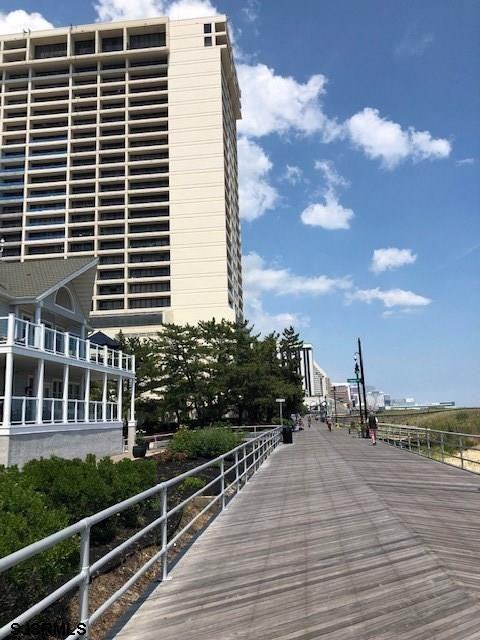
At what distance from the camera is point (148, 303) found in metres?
79.7

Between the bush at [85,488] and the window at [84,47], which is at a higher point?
the window at [84,47]

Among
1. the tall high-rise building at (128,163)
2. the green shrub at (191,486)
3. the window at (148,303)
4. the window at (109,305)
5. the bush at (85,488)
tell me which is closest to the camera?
the bush at (85,488)

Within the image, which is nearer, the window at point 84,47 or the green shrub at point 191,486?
the green shrub at point 191,486

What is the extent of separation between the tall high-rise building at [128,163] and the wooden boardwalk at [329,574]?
68.7 m

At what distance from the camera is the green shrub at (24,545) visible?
4.40m

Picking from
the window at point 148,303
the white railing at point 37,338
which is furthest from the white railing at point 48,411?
the window at point 148,303

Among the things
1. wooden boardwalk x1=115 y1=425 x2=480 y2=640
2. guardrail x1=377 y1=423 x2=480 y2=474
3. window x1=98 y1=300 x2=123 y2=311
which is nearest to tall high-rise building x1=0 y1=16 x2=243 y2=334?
window x1=98 y1=300 x2=123 y2=311

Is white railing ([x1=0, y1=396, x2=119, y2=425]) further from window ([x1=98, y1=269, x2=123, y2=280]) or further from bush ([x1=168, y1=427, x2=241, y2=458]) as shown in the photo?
window ([x1=98, y1=269, x2=123, y2=280])

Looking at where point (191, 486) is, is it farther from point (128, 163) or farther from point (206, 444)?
point (128, 163)

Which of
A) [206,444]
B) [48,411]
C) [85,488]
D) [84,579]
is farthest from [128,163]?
[84,579]

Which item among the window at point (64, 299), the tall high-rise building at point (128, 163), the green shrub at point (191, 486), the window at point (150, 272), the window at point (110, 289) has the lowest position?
the green shrub at point (191, 486)

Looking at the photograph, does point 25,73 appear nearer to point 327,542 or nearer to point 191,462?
point 191,462

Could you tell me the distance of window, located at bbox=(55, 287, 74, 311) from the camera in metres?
27.0

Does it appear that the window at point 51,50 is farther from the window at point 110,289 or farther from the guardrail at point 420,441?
the guardrail at point 420,441
